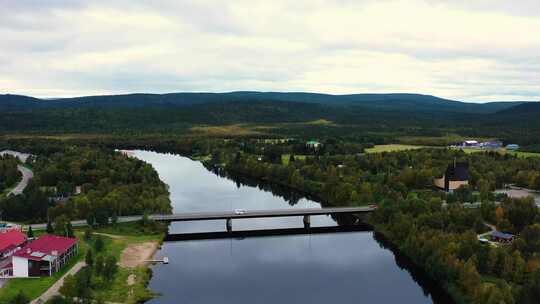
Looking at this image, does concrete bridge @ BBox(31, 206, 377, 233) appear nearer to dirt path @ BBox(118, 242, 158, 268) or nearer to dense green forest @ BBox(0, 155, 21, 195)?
dirt path @ BBox(118, 242, 158, 268)

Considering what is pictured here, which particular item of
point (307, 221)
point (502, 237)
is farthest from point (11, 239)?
point (502, 237)

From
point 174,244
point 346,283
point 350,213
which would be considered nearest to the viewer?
point 346,283

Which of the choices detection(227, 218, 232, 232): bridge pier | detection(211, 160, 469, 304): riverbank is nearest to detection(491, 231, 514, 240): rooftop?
detection(211, 160, 469, 304): riverbank

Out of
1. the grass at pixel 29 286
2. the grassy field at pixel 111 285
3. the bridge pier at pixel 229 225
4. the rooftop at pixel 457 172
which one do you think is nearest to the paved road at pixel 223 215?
the bridge pier at pixel 229 225

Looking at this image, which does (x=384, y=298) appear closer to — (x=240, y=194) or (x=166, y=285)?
(x=166, y=285)

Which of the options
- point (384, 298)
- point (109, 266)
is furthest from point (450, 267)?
point (109, 266)

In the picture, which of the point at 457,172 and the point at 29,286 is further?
the point at 457,172

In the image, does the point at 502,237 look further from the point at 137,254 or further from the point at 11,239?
the point at 11,239

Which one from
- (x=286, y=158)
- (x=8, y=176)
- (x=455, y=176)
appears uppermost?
(x=455, y=176)
